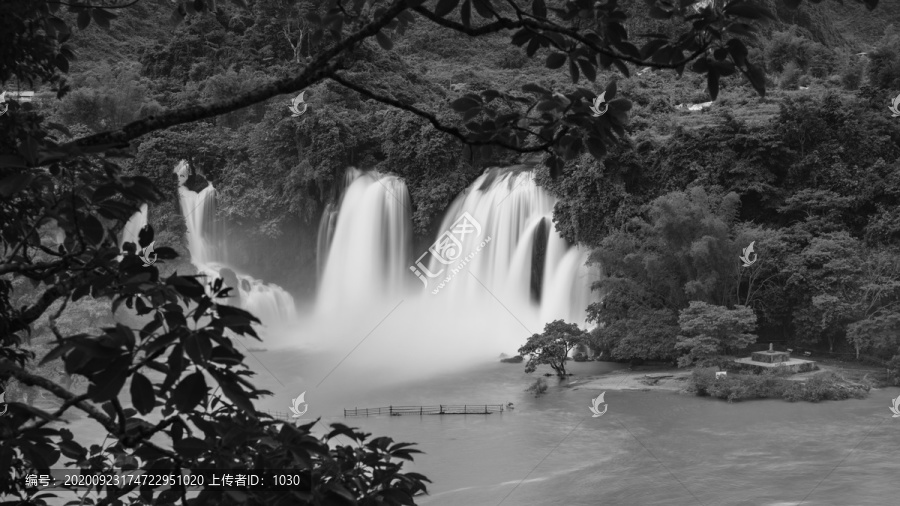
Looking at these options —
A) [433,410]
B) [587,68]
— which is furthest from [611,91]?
[433,410]

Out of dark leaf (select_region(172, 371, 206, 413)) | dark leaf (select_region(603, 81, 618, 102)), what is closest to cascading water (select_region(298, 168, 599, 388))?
dark leaf (select_region(603, 81, 618, 102))

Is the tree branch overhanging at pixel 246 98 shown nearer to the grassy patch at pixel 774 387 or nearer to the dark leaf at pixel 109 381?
the dark leaf at pixel 109 381

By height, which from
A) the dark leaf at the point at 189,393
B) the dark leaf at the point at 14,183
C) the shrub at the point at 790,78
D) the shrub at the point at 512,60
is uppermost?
the shrub at the point at 512,60

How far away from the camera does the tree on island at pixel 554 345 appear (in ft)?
30.0

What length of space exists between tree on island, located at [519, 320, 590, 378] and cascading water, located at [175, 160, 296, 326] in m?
4.76

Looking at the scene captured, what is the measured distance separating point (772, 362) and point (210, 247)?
336 inches

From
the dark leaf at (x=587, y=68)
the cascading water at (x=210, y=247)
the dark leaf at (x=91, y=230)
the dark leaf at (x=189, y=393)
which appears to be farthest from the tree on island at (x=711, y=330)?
the dark leaf at (x=189, y=393)

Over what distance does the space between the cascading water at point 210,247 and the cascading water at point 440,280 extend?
0.48 metres

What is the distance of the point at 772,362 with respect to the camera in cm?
862

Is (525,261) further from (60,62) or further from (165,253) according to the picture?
(165,253)

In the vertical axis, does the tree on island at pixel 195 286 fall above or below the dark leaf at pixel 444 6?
below

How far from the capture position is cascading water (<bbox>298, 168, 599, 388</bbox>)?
10828 mm

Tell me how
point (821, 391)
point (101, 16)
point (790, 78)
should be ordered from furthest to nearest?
1. point (790, 78)
2. point (821, 391)
3. point (101, 16)

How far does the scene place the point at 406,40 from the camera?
18750mm
